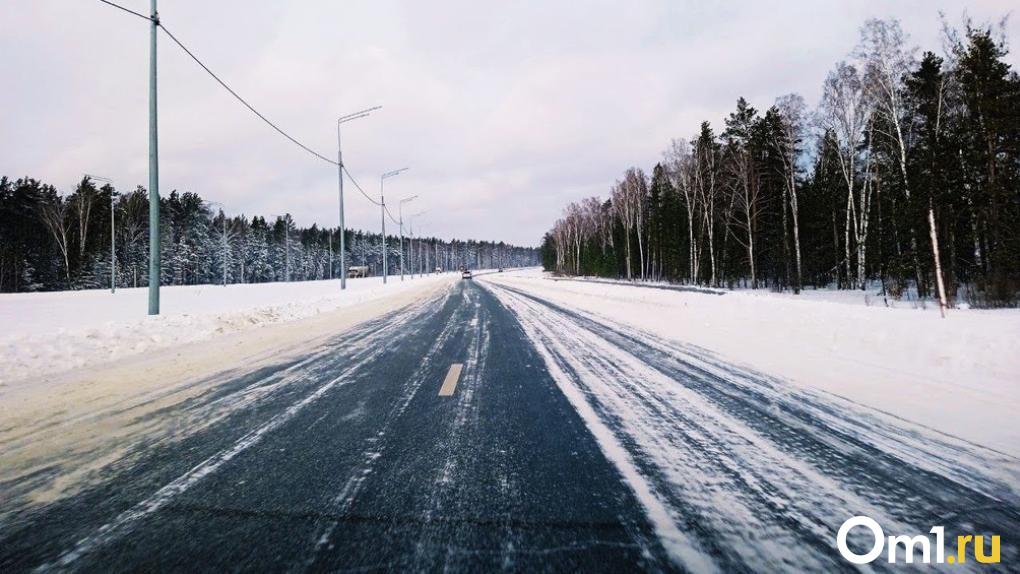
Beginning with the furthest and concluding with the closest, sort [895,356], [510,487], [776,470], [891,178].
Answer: [891,178] → [895,356] → [776,470] → [510,487]

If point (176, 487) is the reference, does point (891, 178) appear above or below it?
above

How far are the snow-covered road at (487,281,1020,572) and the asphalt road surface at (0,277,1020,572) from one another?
0.02 m

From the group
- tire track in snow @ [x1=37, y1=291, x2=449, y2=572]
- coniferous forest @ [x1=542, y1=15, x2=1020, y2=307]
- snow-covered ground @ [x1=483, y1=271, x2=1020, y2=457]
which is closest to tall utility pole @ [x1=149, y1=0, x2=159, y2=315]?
tire track in snow @ [x1=37, y1=291, x2=449, y2=572]

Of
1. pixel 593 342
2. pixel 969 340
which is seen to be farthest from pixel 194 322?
pixel 969 340

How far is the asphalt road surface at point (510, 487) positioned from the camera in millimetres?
1887

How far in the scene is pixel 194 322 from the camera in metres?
10.4

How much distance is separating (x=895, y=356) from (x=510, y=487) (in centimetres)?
689

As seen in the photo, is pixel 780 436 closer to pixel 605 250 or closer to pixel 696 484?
pixel 696 484

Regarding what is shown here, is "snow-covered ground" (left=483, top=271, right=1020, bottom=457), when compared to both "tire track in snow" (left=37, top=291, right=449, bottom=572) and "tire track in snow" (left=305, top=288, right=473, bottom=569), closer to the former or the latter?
"tire track in snow" (left=305, top=288, right=473, bottom=569)

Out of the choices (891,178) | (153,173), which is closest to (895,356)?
(153,173)

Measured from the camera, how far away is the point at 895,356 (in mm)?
6352

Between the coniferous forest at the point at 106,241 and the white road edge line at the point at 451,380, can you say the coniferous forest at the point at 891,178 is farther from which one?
the coniferous forest at the point at 106,241

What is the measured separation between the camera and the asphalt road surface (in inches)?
74.3

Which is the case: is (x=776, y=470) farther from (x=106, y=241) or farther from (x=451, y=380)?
(x=106, y=241)
